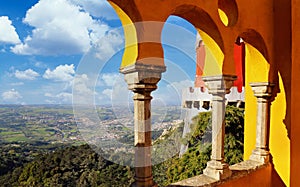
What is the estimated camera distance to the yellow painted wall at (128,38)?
104 inches

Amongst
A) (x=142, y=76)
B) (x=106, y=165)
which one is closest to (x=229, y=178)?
(x=142, y=76)

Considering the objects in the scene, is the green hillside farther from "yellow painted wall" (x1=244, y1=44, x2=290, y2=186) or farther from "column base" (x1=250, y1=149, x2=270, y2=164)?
"yellow painted wall" (x1=244, y1=44, x2=290, y2=186)

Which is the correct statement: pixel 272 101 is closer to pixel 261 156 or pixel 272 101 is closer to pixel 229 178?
pixel 261 156

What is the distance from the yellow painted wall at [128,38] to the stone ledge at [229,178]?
1608 mm

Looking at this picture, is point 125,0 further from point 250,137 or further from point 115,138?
point 250,137

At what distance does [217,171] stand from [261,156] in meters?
1.39

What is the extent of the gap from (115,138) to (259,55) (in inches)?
123

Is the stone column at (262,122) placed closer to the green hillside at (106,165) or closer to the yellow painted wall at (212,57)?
the yellow painted wall at (212,57)

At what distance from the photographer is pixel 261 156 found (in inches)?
174

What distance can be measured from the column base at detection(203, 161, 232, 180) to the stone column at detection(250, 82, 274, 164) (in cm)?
120

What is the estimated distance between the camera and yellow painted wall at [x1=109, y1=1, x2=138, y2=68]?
2.64 metres

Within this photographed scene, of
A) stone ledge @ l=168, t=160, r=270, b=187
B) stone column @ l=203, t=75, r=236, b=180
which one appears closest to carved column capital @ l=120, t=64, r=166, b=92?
stone column @ l=203, t=75, r=236, b=180

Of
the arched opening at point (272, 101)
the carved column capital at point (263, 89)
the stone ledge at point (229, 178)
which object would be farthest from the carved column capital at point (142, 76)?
the carved column capital at point (263, 89)

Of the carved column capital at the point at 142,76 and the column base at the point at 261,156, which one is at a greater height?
the carved column capital at the point at 142,76
